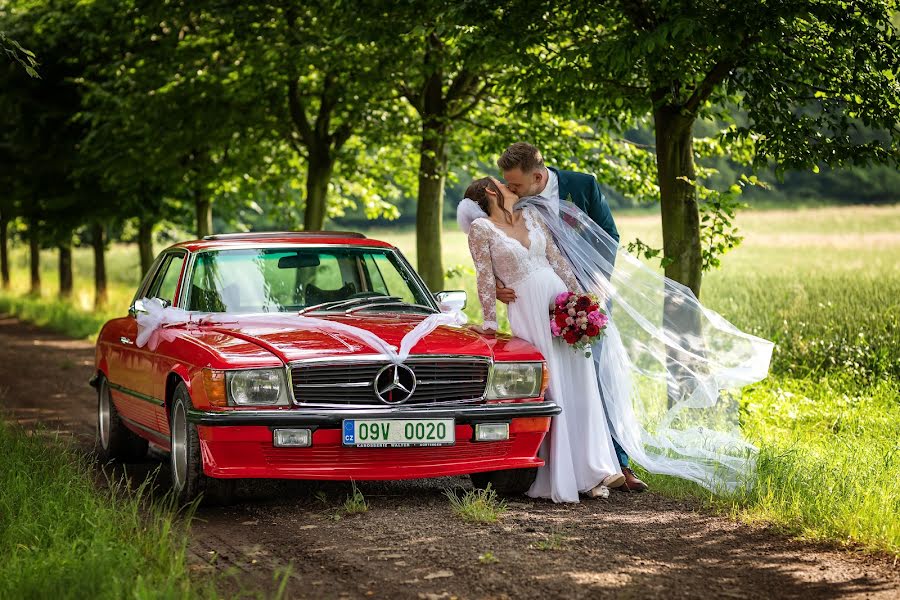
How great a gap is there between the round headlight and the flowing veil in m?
2.18

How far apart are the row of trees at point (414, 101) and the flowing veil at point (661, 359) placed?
166cm

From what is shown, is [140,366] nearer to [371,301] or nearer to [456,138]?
[371,301]

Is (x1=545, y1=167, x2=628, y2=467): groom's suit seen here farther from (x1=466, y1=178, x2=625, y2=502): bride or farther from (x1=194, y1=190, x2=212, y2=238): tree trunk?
(x1=194, y1=190, x2=212, y2=238): tree trunk

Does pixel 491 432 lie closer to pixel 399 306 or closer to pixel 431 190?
pixel 399 306

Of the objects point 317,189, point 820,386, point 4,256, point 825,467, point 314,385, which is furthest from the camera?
point 4,256

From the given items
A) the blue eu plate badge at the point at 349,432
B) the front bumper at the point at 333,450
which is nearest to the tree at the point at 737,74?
the front bumper at the point at 333,450

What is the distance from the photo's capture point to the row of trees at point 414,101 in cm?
907

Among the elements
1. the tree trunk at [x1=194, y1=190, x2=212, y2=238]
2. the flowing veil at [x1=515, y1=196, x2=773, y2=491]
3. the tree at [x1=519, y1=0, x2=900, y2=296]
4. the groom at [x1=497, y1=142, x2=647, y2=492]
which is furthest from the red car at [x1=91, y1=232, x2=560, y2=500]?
the tree trunk at [x1=194, y1=190, x2=212, y2=238]

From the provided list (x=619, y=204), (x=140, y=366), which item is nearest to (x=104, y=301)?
(x=140, y=366)

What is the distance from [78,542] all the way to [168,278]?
353 centimetres

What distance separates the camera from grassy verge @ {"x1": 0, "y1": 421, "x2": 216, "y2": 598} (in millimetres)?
4785

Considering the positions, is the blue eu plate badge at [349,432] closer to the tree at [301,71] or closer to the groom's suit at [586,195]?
the groom's suit at [586,195]

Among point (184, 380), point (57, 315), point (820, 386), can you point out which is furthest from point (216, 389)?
point (57, 315)

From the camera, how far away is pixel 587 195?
805cm
